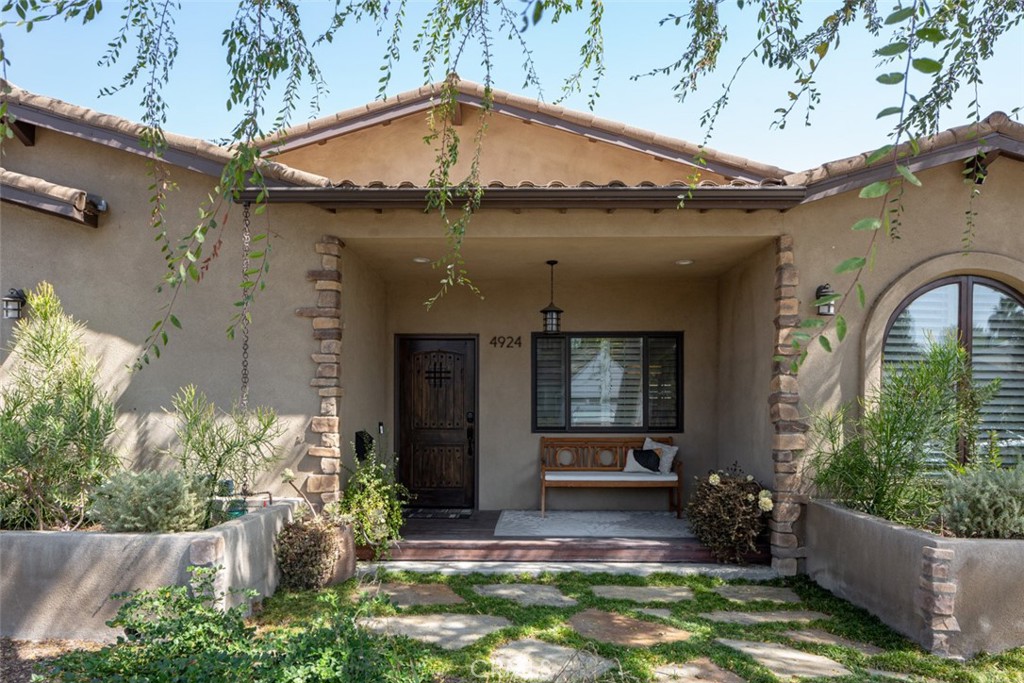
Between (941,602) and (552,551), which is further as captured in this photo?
(552,551)

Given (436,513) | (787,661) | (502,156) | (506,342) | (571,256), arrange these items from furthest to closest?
(506,342) → (436,513) → (502,156) → (571,256) → (787,661)

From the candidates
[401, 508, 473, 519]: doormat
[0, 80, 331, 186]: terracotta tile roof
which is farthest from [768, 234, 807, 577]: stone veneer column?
[0, 80, 331, 186]: terracotta tile roof

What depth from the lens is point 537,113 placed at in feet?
21.8

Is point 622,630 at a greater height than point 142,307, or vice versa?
point 142,307

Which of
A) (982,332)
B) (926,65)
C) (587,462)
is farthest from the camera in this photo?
(587,462)

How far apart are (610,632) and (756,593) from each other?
159 cm

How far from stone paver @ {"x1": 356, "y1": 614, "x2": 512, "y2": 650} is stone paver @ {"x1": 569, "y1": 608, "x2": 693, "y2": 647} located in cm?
55

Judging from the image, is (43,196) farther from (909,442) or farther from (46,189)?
(909,442)

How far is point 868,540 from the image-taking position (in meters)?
4.70

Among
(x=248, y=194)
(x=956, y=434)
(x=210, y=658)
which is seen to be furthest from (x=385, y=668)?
(x=956, y=434)

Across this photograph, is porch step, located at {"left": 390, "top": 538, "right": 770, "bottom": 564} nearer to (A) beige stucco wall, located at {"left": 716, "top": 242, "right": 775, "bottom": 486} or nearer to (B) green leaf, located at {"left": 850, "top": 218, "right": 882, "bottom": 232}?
(A) beige stucco wall, located at {"left": 716, "top": 242, "right": 775, "bottom": 486}

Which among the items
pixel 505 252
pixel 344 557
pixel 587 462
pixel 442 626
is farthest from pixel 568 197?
pixel 587 462

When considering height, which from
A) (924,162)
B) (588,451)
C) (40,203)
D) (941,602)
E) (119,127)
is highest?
(119,127)

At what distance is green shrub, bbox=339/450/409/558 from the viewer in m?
5.73
